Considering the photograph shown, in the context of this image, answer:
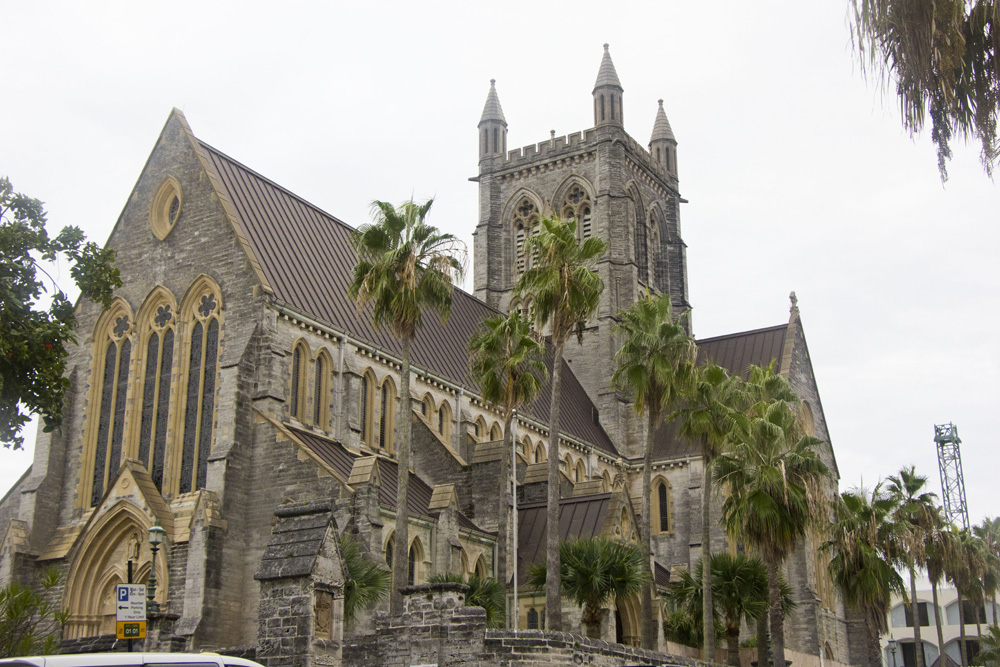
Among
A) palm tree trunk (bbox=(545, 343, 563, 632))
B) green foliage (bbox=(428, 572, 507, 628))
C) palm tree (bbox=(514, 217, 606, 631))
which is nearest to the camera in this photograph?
palm tree trunk (bbox=(545, 343, 563, 632))

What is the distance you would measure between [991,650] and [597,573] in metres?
29.4

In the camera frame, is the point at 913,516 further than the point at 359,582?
Yes

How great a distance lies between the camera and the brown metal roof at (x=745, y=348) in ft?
182

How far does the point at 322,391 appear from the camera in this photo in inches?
1391

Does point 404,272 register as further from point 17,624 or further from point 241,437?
point 17,624

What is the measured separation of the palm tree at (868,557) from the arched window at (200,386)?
2009 centimetres

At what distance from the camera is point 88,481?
1350 inches

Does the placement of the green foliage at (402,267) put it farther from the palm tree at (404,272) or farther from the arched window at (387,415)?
the arched window at (387,415)

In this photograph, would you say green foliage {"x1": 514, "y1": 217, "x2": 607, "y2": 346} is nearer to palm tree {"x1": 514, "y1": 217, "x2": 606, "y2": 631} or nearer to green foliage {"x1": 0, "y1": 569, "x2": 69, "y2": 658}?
palm tree {"x1": 514, "y1": 217, "x2": 606, "y2": 631}

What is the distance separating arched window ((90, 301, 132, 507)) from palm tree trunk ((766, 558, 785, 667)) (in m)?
19.6

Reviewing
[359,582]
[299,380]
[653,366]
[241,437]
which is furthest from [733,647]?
[241,437]

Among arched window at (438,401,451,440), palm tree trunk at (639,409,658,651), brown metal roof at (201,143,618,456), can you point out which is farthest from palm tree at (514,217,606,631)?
arched window at (438,401,451,440)

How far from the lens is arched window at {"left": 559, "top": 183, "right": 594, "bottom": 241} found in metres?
60.1

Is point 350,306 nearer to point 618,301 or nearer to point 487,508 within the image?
point 487,508
